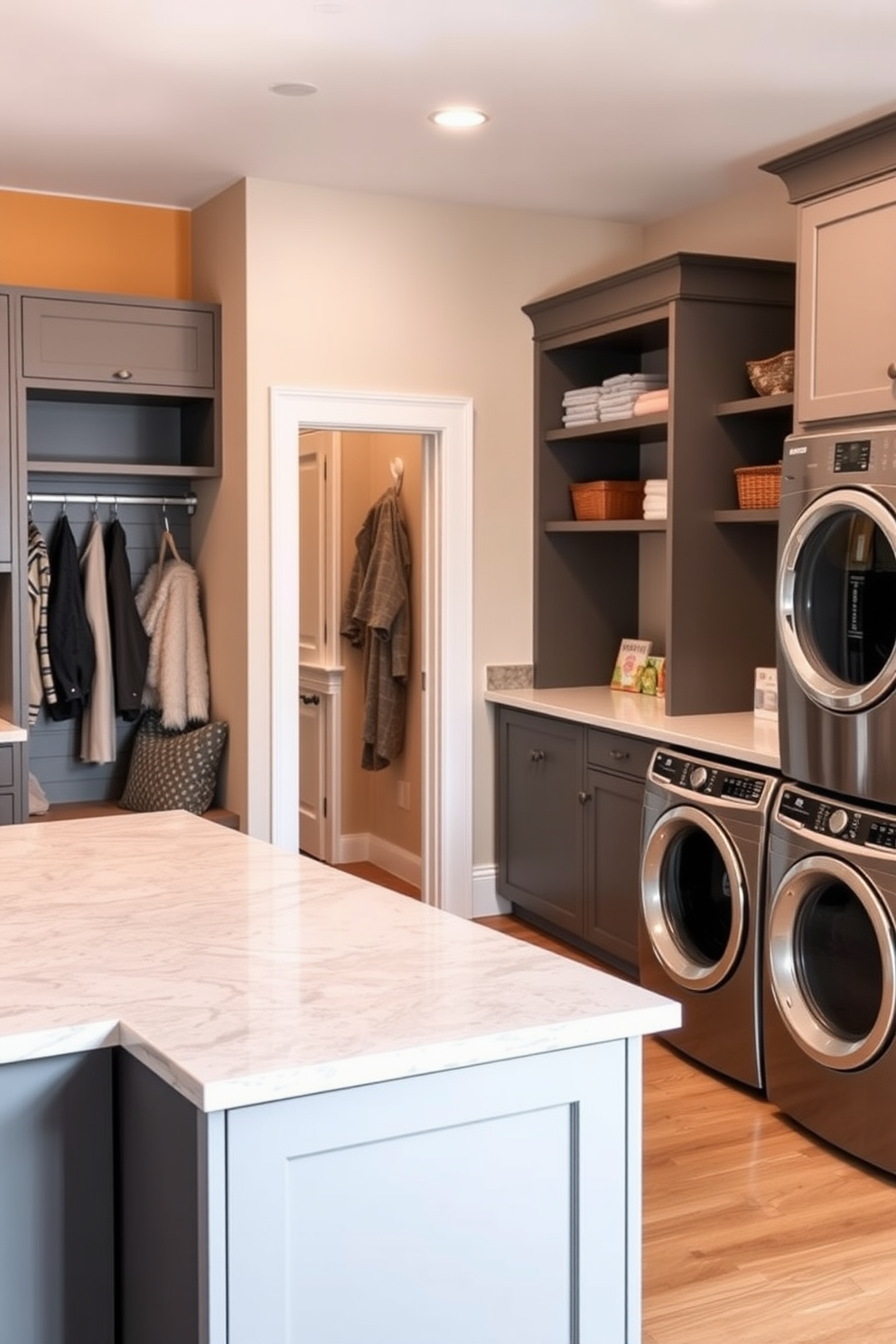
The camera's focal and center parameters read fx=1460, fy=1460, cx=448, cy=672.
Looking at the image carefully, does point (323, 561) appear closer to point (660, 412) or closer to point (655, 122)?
point (660, 412)

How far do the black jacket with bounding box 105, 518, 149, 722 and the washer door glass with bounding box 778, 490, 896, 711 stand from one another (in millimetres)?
2455

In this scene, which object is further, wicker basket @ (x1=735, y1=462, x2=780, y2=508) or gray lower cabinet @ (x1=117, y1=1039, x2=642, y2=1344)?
wicker basket @ (x1=735, y1=462, x2=780, y2=508)

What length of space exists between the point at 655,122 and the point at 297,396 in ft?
4.91

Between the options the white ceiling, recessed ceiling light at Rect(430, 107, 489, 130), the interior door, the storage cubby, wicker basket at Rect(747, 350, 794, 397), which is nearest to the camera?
the white ceiling

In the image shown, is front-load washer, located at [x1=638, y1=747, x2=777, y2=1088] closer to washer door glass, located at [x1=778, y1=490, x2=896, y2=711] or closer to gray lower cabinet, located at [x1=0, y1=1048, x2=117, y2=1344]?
washer door glass, located at [x1=778, y1=490, x2=896, y2=711]

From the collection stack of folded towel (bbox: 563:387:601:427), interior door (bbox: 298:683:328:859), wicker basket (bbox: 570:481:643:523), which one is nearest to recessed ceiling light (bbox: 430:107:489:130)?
stack of folded towel (bbox: 563:387:601:427)

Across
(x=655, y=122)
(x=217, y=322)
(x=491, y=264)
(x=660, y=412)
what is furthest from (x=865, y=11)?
(x=217, y=322)

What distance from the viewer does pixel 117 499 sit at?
5.26 metres

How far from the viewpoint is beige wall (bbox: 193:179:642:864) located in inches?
195

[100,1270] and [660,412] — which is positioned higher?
[660,412]

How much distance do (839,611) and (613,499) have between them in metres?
1.88

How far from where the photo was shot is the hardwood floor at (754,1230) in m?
2.75

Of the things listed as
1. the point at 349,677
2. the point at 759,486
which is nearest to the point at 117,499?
the point at 349,677

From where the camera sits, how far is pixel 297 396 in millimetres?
4988
